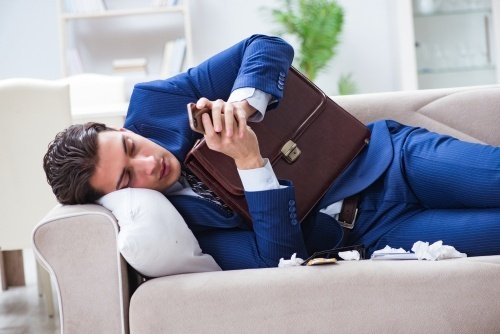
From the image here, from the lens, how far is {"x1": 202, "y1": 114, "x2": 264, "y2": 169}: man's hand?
157 cm

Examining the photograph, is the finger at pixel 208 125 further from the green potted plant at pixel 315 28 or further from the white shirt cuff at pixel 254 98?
the green potted plant at pixel 315 28

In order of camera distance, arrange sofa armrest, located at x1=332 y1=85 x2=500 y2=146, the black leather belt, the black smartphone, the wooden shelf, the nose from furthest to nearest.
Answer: the wooden shelf → sofa armrest, located at x1=332 y1=85 x2=500 y2=146 → the black leather belt → the nose → the black smartphone

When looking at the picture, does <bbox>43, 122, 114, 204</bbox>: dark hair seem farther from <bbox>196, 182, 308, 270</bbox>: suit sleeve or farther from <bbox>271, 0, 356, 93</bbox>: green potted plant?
<bbox>271, 0, 356, 93</bbox>: green potted plant

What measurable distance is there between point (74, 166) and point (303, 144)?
55 centimetres

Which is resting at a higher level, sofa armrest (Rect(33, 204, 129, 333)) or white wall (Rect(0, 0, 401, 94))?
white wall (Rect(0, 0, 401, 94))

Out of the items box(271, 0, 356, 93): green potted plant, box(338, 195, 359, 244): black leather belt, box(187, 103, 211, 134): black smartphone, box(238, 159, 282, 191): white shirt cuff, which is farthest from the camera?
box(271, 0, 356, 93): green potted plant

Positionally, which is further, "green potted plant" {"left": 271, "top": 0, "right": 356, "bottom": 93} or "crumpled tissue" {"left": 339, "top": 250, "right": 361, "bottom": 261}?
"green potted plant" {"left": 271, "top": 0, "right": 356, "bottom": 93}

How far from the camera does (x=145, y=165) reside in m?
1.76

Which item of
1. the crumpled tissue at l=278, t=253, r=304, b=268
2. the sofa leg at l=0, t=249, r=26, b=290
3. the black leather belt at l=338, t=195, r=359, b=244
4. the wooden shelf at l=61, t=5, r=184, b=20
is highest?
the wooden shelf at l=61, t=5, r=184, b=20

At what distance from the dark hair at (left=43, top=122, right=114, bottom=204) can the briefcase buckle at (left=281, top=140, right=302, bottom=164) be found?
441 millimetres

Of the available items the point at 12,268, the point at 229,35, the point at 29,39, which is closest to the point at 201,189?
the point at 12,268

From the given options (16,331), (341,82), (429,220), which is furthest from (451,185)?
(341,82)

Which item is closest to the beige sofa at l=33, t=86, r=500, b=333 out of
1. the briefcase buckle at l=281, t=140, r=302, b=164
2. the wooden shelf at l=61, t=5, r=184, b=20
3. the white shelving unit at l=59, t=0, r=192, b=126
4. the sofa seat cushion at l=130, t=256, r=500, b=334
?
the sofa seat cushion at l=130, t=256, r=500, b=334

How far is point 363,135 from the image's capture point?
199cm
